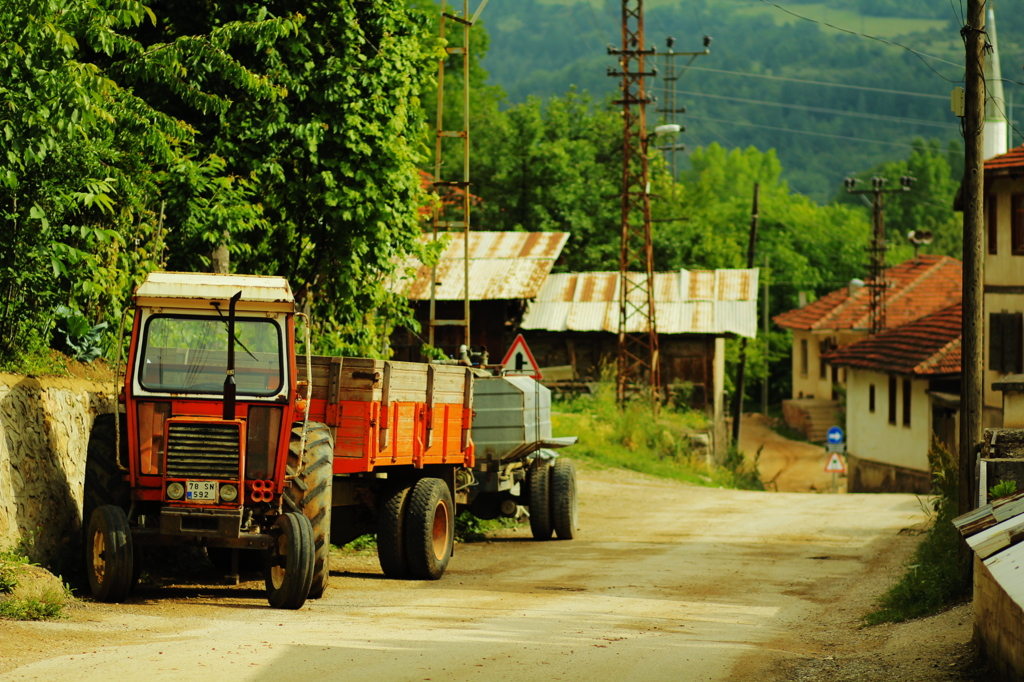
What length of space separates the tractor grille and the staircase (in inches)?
2062

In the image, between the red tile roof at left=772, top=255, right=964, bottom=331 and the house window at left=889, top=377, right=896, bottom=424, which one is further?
the red tile roof at left=772, top=255, right=964, bottom=331

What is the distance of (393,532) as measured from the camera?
13.4m

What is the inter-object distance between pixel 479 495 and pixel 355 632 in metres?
8.26

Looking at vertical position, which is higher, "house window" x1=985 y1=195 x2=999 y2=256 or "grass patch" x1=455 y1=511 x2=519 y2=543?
"house window" x1=985 y1=195 x2=999 y2=256

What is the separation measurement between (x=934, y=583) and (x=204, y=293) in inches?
302

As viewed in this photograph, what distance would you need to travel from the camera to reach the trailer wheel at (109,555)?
33.5 feet

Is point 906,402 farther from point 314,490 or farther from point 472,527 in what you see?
point 314,490

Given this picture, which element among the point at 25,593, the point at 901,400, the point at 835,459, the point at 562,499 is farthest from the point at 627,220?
the point at 25,593

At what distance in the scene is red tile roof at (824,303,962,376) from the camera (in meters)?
36.4

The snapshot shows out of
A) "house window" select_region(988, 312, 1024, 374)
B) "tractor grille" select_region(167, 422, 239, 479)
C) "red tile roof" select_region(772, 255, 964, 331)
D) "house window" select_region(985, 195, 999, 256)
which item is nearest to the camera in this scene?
"tractor grille" select_region(167, 422, 239, 479)

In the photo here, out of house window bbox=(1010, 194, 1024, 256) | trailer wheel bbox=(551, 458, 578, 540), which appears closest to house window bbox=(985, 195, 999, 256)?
house window bbox=(1010, 194, 1024, 256)

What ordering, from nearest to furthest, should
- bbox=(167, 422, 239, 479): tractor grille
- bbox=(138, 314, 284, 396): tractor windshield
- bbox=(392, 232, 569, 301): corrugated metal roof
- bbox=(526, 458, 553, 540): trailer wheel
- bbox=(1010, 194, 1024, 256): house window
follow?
bbox=(167, 422, 239, 479): tractor grille
bbox=(138, 314, 284, 396): tractor windshield
bbox=(526, 458, 553, 540): trailer wheel
bbox=(1010, 194, 1024, 256): house window
bbox=(392, 232, 569, 301): corrugated metal roof

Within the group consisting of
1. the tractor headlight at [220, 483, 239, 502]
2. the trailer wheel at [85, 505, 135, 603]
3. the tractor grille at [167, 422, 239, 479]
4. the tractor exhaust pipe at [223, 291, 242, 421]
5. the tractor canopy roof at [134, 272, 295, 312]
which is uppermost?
the tractor canopy roof at [134, 272, 295, 312]

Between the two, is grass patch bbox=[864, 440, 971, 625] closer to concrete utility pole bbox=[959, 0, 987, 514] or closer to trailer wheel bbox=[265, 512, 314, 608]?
concrete utility pole bbox=[959, 0, 987, 514]
